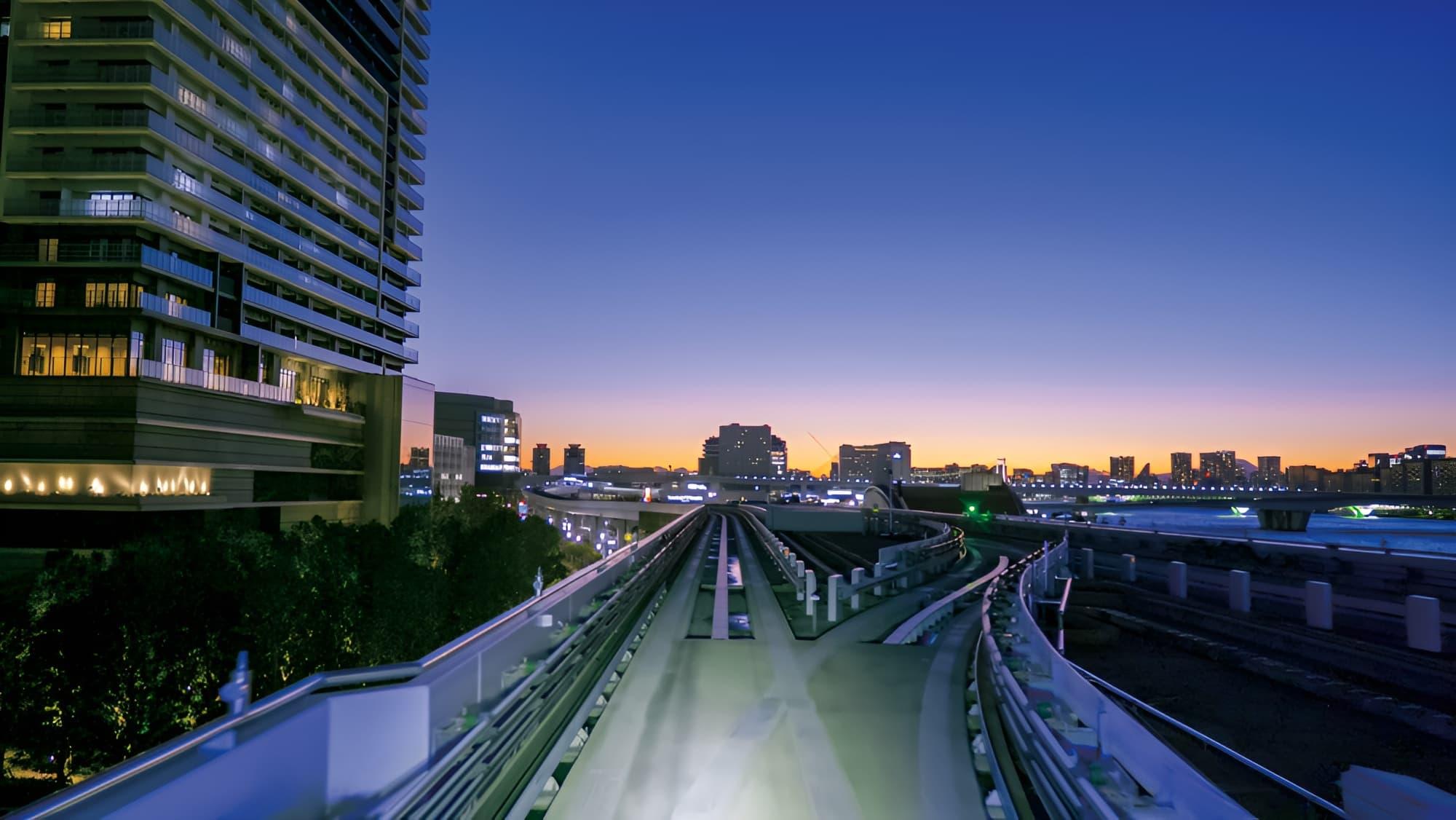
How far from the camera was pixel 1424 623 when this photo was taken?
47.6ft

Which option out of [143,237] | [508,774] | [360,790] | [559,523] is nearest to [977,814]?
[508,774]

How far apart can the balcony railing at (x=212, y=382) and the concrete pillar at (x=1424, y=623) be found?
63.5 meters

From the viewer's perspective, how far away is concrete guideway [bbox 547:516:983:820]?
20.7 ft

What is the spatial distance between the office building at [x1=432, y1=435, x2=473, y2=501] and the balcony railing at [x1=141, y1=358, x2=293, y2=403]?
4750 centimetres

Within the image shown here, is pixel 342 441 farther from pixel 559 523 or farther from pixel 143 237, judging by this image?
pixel 559 523

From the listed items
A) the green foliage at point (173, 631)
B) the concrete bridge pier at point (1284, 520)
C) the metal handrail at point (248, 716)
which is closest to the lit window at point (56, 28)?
the green foliage at point (173, 631)

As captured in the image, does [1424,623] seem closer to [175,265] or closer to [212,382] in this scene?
[212,382]

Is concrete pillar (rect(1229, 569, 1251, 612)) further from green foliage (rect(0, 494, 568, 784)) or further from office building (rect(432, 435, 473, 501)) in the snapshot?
A: office building (rect(432, 435, 473, 501))

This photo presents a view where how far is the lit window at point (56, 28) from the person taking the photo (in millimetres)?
57562

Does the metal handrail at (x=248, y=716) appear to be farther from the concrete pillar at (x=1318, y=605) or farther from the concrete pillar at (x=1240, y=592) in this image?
the concrete pillar at (x=1240, y=592)

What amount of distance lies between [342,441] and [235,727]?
79976 mm

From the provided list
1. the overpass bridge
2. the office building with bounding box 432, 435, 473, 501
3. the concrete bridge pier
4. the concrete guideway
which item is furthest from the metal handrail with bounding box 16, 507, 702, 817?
the office building with bounding box 432, 435, 473, 501

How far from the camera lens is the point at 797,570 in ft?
61.4

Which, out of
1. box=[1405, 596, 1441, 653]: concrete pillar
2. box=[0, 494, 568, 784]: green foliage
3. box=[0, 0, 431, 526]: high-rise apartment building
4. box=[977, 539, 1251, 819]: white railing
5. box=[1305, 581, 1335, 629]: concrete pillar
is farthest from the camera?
box=[0, 0, 431, 526]: high-rise apartment building
